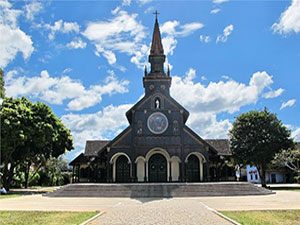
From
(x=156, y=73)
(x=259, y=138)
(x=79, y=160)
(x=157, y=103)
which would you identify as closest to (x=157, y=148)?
(x=157, y=103)

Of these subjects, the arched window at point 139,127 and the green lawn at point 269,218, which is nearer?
Result: the green lawn at point 269,218

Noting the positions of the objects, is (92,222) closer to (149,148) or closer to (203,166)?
(149,148)

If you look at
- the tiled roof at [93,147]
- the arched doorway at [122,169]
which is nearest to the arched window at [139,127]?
the arched doorway at [122,169]

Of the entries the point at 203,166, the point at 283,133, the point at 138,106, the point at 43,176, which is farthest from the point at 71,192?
the point at 43,176

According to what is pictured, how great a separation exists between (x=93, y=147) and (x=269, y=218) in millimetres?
37022

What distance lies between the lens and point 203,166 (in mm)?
35156

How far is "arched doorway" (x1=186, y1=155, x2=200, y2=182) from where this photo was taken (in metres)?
35.0

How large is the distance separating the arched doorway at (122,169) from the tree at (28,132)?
22.7ft

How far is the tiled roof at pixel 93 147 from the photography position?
1794 inches

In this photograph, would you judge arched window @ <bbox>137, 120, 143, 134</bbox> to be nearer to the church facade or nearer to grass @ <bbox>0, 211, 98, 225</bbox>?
the church facade

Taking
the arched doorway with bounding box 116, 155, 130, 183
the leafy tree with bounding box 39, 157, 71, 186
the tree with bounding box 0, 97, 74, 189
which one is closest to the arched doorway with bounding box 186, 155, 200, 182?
the arched doorway with bounding box 116, 155, 130, 183

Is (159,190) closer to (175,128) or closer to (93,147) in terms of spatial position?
(175,128)

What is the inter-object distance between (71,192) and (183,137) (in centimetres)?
1394

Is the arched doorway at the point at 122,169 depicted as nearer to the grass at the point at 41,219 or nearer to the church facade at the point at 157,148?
the church facade at the point at 157,148
